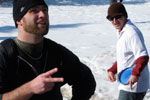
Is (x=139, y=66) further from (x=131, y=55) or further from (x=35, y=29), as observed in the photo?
(x=35, y=29)

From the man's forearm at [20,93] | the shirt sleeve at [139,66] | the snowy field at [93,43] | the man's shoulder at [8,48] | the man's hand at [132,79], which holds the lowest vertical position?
the snowy field at [93,43]

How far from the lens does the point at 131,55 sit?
2932 mm

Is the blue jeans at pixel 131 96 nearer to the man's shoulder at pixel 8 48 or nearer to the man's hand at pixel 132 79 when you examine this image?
the man's hand at pixel 132 79

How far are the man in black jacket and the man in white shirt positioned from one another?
958mm

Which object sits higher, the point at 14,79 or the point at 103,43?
the point at 14,79

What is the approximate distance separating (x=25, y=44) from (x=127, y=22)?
147 cm

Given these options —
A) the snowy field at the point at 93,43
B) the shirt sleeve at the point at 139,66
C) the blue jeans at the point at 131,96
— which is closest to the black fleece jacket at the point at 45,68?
the shirt sleeve at the point at 139,66

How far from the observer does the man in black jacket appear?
5.52ft

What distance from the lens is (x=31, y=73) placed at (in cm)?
182

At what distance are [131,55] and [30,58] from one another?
138 centimetres

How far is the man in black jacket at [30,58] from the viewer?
5.52 ft

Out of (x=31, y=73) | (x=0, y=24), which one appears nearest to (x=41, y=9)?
(x=31, y=73)

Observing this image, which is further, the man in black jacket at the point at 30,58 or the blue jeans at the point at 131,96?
the blue jeans at the point at 131,96

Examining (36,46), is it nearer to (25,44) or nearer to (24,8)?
(25,44)
